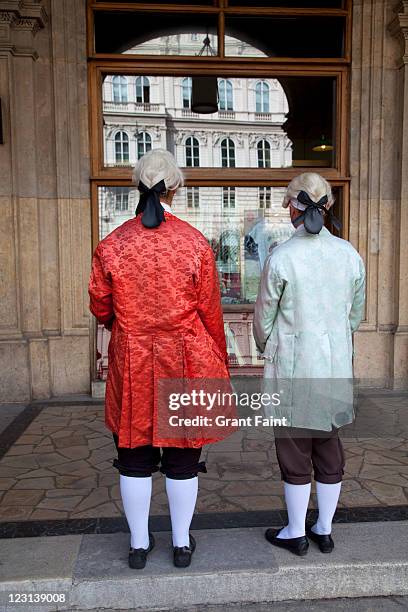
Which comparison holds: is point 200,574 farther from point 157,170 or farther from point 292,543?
point 157,170

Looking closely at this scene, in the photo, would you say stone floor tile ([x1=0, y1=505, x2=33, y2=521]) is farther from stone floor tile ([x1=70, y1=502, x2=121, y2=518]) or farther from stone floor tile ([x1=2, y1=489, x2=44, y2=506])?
stone floor tile ([x1=70, y1=502, x2=121, y2=518])

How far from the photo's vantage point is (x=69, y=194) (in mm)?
5965

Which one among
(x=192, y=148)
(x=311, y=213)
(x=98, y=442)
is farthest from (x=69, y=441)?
(x=192, y=148)

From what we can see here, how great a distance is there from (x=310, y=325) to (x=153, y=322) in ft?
2.34

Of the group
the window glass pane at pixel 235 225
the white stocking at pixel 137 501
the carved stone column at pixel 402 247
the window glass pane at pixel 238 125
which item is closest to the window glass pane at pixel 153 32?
the window glass pane at pixel 238 125

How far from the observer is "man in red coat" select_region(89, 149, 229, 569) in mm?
2408

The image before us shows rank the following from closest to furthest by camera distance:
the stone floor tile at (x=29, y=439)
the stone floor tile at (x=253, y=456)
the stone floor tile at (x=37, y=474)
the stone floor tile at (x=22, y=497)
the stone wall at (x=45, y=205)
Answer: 1. the stone floor tile at (x=22, y=497)
2. the stone floor tile at (x=37, y=474)
3. the stone floor tile at (x=253, y=456)
4. the stone floor tile at (x=29, y=439)
5. the stone wall at (x=45, y=205)

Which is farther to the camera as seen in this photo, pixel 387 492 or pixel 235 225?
pixel 235 225

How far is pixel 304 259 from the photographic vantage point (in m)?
2.52

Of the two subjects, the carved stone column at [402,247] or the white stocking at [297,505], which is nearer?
the white stocking at [297,505]

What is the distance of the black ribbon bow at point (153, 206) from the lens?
2387 mm

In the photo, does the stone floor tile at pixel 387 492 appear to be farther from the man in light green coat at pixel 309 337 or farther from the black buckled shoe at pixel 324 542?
the man in light green coat at pixel 309 337

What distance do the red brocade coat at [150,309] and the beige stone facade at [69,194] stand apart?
3.65 metres

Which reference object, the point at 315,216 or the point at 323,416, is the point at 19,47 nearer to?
the point at 315,216
